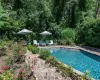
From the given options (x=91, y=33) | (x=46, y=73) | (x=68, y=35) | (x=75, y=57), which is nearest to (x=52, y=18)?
(x=68, y=35)

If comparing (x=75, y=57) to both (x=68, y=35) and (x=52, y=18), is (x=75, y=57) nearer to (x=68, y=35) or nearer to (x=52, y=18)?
(x=68, y=35)

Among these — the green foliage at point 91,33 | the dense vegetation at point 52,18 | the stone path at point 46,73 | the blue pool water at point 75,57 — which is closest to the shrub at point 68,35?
the dense vegetation at point 52,18

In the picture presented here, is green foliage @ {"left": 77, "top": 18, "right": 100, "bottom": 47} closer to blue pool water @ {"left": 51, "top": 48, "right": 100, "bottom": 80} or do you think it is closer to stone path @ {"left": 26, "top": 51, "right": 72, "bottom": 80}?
blue pool water @ {"left": 51, "top": 48, "right": 100, "bottom": 80}

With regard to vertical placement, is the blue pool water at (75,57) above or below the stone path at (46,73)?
below

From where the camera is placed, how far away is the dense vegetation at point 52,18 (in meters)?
26.1

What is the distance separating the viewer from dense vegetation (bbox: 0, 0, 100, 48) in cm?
2606

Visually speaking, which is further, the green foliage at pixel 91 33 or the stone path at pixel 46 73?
the green foliage at pixel 91 33

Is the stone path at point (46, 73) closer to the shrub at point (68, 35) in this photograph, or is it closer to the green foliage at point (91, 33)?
the green foliage at point (91, 33)

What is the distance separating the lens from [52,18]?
31969 mm

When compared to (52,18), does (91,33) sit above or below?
below

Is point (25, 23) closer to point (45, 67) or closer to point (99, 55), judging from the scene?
point (99, 55)

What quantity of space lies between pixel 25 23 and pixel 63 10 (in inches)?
307

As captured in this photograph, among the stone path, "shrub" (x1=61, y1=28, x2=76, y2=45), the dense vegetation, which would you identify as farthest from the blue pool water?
the stone path

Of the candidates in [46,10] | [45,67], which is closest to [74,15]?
[46,10]
